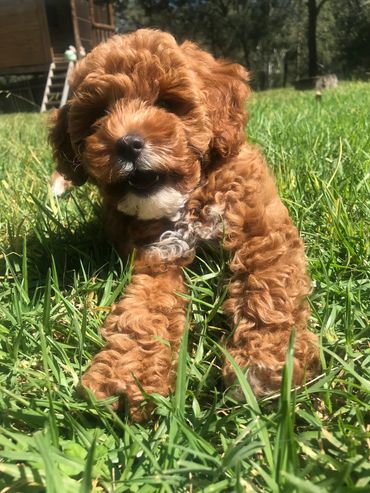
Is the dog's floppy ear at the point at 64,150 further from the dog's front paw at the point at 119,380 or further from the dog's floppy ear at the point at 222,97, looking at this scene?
the dog's front paw at the point at 119,380

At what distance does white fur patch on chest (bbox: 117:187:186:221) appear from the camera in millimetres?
2100

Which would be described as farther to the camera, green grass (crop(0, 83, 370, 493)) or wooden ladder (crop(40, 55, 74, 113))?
wooden ladder (crop(40, 55, 74, 113))

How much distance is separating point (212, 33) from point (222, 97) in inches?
1339

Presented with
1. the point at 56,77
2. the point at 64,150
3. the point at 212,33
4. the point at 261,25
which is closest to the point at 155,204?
the point at 64,150

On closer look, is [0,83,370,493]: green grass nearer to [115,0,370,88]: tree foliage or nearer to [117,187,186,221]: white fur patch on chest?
[117,187,186,221]: white fur patch on chest

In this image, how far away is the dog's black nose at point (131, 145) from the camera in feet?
6.51

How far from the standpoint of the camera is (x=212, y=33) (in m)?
33.4

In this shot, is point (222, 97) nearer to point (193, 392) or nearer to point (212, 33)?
point (193, 392)

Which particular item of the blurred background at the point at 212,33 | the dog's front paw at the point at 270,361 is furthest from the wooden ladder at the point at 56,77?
the dog's front paw at the point at 270,361

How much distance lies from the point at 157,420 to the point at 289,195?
1745 mm

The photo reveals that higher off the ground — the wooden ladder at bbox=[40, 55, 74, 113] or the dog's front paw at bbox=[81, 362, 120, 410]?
the dog's front paw at bbox=[81, 362, 120, 410]

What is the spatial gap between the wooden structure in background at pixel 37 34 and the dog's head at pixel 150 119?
52.2 ft

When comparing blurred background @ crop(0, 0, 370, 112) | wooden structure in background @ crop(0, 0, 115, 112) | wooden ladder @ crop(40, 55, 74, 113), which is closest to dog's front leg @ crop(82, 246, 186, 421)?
blurred background @ crop(0, 0, 370, 112)

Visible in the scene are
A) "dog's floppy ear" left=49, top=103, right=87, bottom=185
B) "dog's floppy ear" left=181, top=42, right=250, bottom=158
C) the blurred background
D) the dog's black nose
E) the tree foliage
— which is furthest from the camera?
the tree foliage
